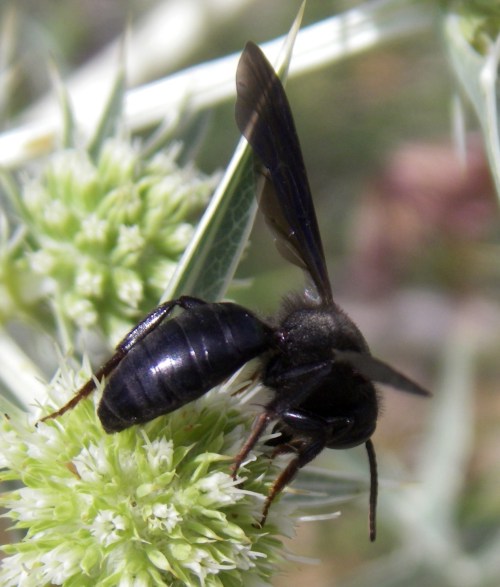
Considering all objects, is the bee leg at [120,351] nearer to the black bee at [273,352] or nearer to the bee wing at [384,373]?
the black bee at [273,352]

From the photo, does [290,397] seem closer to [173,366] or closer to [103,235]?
[173,366]

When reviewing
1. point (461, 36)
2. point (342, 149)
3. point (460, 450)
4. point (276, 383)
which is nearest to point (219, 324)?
point (276, 383)

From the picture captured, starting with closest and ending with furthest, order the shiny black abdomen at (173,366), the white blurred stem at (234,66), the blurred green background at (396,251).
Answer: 1. the shiny black abdomen at (173,366)
2. the white blurred stem at (234,66)
3. the blurred green background at (396,251)

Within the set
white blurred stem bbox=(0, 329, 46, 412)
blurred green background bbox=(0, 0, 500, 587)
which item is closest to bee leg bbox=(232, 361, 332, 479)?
white blurred stem bbox=(0, 329, 46, 412)

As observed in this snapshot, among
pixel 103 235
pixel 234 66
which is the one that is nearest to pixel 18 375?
pixel 103 235

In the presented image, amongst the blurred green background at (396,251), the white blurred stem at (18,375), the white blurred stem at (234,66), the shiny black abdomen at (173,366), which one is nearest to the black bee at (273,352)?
the shiny black abdomen at (173,366)

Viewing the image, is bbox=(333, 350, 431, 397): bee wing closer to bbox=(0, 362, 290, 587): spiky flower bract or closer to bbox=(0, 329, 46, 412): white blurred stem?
bbox=(0, 362, 290, 587): spiky flower bract
